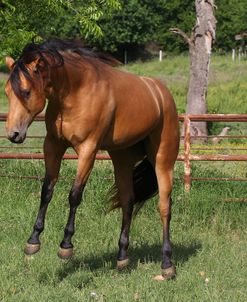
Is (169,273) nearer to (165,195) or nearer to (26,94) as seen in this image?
(165,195)

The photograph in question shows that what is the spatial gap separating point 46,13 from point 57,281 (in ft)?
17.5

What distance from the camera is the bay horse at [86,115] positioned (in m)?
4.39

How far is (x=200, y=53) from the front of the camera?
50.1 feet

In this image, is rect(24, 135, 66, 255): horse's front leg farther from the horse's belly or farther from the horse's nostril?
the horse's nostril

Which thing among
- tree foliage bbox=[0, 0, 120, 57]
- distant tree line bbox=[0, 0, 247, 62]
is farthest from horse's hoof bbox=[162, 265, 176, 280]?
distant tree line bbox=[0, 0, 247, 62]

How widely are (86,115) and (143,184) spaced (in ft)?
4.81

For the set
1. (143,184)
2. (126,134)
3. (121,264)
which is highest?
(126,134)

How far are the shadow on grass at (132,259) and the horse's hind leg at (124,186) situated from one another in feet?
0.61

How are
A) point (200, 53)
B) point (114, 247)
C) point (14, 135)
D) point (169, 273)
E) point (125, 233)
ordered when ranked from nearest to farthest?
point (14, 135)
point (169, 273)
point (125, 233)
point (114, 247)
point (200, 53)

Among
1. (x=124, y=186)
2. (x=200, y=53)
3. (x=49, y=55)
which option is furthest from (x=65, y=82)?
(x=200, y=53)

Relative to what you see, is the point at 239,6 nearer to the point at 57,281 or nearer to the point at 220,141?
the point at 220,141

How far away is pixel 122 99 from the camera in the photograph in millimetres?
5070

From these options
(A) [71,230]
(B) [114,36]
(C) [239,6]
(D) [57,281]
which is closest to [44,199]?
(A) [71,230]

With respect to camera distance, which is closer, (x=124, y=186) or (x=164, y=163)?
(x=164, y=163)
